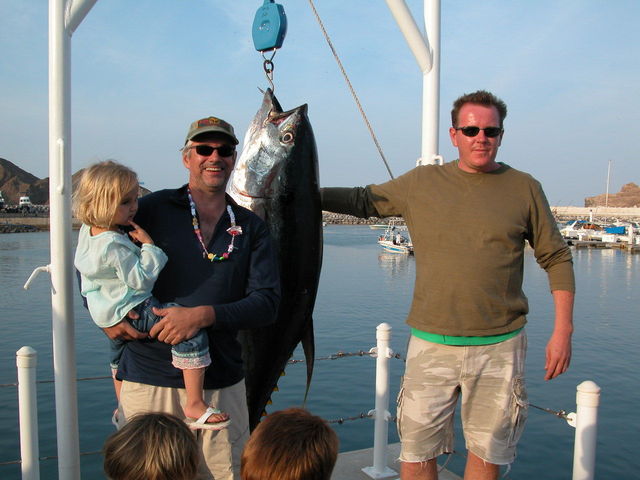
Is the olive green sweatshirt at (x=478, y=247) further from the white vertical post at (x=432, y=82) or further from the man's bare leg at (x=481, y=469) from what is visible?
the man's bare leg at (x=481, y=469)

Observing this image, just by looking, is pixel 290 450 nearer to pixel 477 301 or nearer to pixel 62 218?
A: pixel 477 301

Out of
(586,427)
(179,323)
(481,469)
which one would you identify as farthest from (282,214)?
(586,427)

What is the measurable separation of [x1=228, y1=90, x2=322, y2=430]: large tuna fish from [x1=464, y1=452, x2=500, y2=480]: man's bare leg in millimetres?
938

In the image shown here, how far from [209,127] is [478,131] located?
1.27 m

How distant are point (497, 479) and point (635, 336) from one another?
16.7 meters

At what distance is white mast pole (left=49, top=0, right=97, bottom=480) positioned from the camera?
2.56 m

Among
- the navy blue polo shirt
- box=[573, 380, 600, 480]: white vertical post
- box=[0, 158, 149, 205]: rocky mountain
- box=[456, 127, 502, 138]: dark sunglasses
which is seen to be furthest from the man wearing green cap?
box=[0, 158, 149, 205]: rocky mountain

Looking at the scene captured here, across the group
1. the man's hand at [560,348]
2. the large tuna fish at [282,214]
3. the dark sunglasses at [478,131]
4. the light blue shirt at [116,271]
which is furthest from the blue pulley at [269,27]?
the man's hand at [560,348]

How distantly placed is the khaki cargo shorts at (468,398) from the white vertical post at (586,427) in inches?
18.3

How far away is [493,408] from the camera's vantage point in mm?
2715

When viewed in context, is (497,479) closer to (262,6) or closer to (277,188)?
(277,188)

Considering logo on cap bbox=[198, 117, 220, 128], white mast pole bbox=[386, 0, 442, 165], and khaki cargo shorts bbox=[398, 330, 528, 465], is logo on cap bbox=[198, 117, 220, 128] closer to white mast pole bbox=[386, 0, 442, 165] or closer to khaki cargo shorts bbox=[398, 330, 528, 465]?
white mast pole bbox=[386, 0, 442, 165]

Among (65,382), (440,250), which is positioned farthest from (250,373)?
(440,250)

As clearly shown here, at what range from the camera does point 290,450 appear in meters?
1.47
